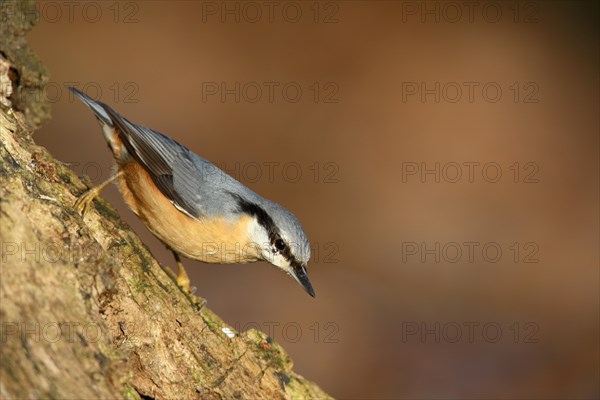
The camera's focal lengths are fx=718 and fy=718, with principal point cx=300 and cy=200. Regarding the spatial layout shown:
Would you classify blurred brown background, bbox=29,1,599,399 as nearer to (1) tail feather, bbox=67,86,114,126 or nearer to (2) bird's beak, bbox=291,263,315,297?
(2) bird's beak, bbox=291,263,315,297

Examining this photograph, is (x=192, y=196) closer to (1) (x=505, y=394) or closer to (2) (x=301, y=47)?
(1) (x=505, y=394)

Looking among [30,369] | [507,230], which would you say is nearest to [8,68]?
[30,369]

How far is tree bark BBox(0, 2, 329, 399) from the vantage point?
288 centimetres

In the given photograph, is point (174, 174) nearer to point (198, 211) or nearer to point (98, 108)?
point (198, 211)

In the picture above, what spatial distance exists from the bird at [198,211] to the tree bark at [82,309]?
1.45 feet

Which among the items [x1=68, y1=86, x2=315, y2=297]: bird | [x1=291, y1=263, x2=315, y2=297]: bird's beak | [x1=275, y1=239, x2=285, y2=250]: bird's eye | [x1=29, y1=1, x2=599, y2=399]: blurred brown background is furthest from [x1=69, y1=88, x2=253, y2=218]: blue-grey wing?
A: [x1=29, y1=1, x2=599, y2=399]: blurred brown background

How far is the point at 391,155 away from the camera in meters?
11.3

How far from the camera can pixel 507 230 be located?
33.5 ft

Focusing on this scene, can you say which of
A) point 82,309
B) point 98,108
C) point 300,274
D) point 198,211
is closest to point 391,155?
point 300,274

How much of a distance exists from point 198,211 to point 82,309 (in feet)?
5.06

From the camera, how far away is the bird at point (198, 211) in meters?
4.58

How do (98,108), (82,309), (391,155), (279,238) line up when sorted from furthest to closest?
1. (391,155)
2. (98,108)
3. (279,238)
4. (82,309)

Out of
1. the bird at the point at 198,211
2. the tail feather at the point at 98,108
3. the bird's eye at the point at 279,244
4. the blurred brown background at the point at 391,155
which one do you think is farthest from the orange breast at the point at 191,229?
the blurred brown background at the point at 391,155

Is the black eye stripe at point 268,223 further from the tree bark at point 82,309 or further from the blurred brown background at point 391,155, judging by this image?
the blurred brown background at point 391,155
